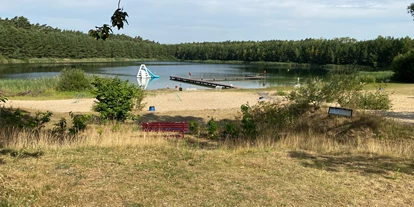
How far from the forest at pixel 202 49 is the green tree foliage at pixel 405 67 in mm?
36225

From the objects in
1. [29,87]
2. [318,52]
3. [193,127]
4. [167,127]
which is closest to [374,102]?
[193,127]

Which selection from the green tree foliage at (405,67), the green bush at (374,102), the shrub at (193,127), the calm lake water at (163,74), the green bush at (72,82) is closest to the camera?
the shrub at (193,127)

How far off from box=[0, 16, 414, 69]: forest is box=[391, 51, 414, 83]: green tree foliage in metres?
36.2

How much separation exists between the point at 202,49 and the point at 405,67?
125652 millimetres

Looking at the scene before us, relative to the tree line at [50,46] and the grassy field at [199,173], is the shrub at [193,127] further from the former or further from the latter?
the tree line at [50,46]

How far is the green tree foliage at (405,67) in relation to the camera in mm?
33459

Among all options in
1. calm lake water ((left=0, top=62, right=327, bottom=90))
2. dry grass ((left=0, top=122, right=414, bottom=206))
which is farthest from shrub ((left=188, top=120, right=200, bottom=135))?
calm lake water ((left=0, top=62, right=327, bottom=90))

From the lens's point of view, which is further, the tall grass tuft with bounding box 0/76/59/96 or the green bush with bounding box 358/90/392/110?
the tall grass tuft with bounding box 0/76/59/96

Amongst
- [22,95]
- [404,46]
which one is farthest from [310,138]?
[404,46]

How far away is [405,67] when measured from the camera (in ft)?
111

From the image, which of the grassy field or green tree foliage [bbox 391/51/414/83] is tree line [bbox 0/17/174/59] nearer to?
green tree foliage [bbox 391/51/414/83]

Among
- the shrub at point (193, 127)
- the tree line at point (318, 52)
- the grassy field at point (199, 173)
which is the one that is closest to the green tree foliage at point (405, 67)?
the grassy field at point (199, 173)

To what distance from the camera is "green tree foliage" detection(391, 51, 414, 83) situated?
33.5 meters

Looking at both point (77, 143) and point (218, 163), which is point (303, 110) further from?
point (77, 143)
